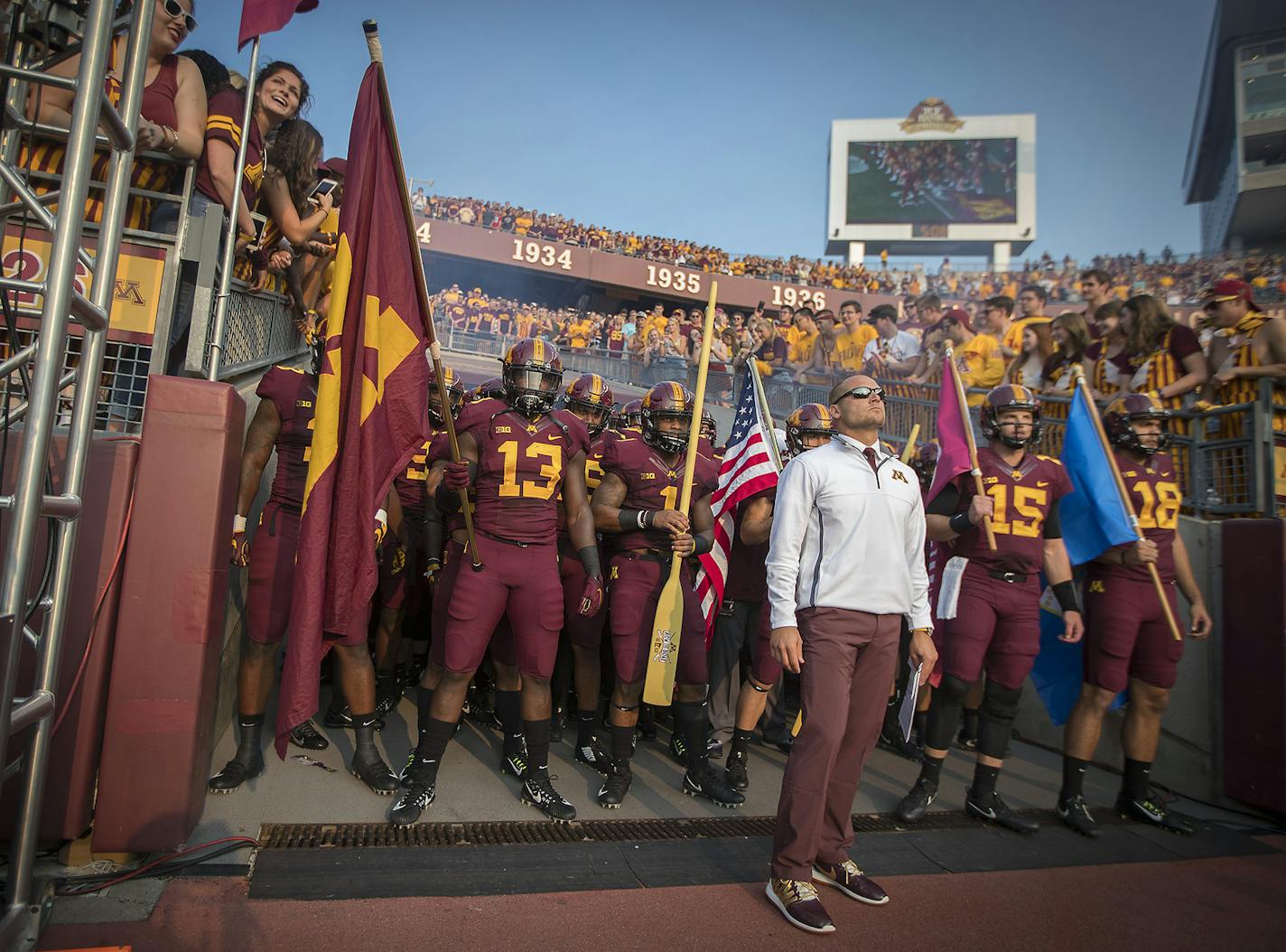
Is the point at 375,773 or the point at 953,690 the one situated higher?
the point at 953,690

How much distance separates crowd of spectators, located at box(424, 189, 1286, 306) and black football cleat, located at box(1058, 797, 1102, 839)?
28.7 m

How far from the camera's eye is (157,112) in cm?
493

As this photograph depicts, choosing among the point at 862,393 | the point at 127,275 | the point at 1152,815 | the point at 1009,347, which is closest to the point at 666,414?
the point at 862,393

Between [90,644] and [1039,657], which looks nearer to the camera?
[90,644]

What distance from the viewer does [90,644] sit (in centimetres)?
353

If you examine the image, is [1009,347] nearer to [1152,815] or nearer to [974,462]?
[974,462]

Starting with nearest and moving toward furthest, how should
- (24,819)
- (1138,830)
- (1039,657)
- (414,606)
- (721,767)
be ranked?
(24,819), (1138,830), (721,767), (1039,657), (414,606)

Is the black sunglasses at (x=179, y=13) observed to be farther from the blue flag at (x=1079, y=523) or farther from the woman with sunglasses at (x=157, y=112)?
the blue flag at (x=1079, y=523)

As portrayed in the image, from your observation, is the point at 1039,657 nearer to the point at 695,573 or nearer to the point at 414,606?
the point at 695,573

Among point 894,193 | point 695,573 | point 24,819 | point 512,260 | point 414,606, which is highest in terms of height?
point 894,193

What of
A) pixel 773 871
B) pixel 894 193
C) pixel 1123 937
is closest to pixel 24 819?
pixel 773 871

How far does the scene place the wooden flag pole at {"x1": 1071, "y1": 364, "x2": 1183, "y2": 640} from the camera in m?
5.28

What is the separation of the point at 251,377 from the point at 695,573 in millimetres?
3807

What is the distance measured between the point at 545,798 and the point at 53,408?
3.15 metres
